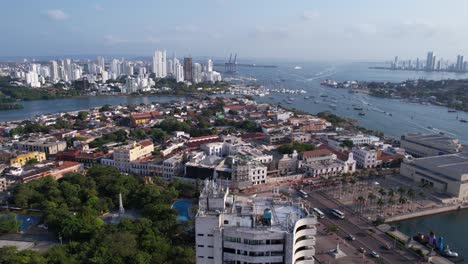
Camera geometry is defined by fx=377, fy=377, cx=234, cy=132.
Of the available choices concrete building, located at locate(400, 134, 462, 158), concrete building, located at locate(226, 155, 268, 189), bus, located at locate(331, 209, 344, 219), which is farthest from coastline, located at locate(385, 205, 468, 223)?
concrete building, located at locate(400, 134, 462, 158)

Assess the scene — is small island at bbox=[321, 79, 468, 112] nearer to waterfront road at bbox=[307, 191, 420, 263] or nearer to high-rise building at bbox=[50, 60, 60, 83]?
waterfront road at bbox=[307, 191, 420, 263]

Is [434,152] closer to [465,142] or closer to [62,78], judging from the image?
[465,142]

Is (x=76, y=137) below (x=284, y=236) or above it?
below

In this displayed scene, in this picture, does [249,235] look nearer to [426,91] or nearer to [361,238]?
[361,238]

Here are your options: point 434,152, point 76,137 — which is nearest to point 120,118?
point 76,137

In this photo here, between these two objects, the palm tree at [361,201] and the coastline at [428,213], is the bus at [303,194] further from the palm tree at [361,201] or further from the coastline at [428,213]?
the coastline at [428,213]

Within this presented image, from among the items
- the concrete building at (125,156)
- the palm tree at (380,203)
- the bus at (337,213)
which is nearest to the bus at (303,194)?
the bus at (337,213)

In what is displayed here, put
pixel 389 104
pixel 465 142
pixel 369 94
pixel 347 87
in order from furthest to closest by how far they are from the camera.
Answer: pixel 347 87
pixel 369 94
pixel 389 104
pixel 465 142
